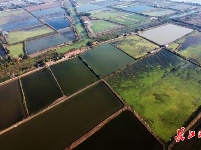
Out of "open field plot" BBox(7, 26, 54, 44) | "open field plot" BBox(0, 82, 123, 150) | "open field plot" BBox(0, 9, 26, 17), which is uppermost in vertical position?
"open field plot" BBox(0, 9, 26, 17)

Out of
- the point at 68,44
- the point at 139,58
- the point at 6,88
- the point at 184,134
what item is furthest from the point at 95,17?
the point at 184,134

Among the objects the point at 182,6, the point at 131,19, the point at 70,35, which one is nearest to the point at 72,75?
the point at 70,35

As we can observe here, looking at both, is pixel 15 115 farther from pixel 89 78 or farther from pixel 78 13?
pixel 78 13

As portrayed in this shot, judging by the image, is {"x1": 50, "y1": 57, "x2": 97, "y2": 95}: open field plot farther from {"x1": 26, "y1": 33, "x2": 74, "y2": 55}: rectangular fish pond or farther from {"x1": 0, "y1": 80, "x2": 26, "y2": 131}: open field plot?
{"x1": 26, "y1": 33, "x2": 74, "y2": 55}: rectangular fish pond

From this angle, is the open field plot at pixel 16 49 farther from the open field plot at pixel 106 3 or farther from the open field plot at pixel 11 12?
the open field plot at pixel 106 3

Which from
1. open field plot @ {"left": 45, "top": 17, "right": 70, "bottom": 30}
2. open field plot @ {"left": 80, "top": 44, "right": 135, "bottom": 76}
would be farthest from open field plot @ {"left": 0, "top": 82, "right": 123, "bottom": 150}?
open field plot @ {"left": 45, "top": 17, "right": 70, "bottom": 30}

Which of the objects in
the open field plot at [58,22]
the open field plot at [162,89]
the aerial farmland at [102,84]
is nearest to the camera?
the aerial farmland at [102,84]

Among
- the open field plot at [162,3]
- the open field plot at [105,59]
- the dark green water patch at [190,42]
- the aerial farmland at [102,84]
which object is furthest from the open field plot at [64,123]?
the open field plot at [162,3]
